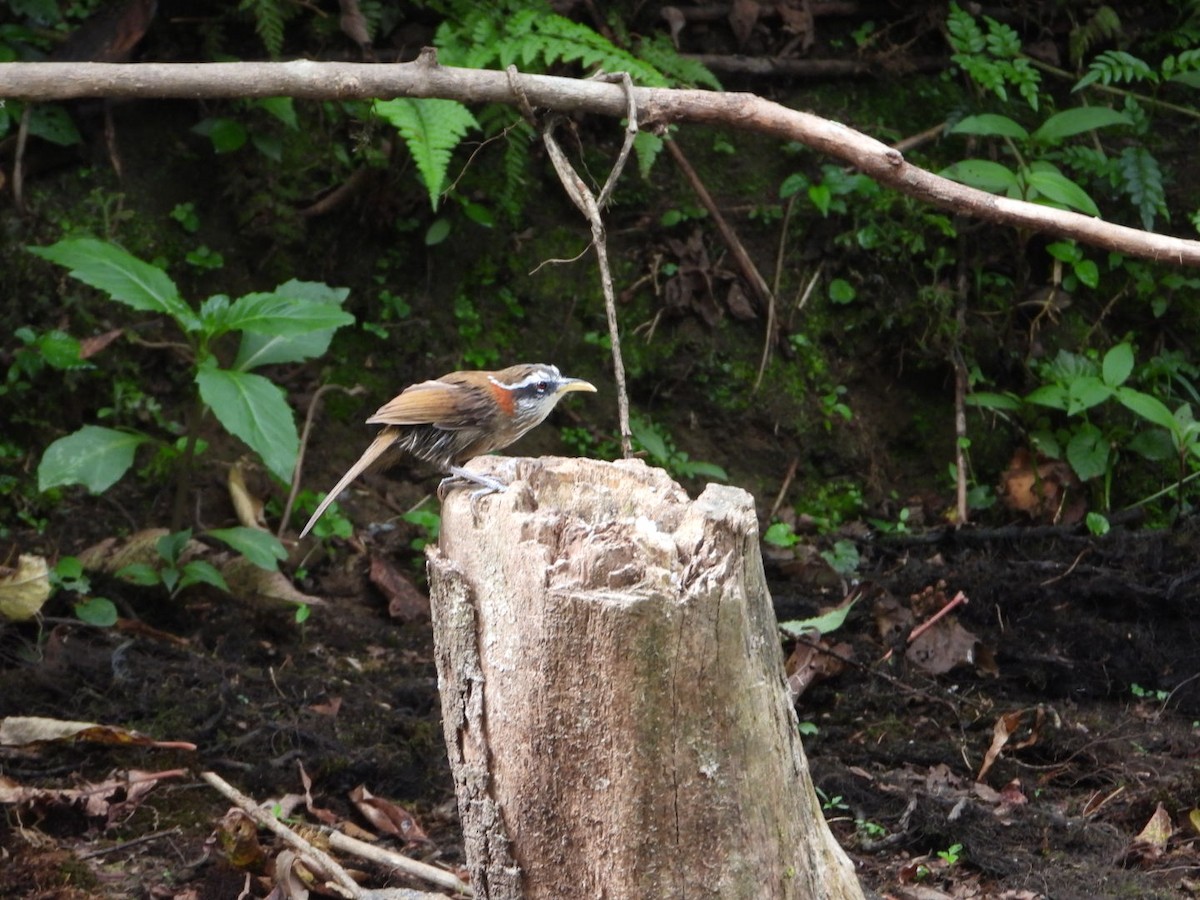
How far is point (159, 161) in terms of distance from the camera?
737cm

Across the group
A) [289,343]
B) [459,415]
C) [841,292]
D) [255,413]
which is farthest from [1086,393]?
[255,413]

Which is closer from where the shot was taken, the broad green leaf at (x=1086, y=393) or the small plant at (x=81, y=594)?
the small plant at (x=81, y=594)

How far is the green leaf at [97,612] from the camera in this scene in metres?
5.61

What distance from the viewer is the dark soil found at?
4344 mm

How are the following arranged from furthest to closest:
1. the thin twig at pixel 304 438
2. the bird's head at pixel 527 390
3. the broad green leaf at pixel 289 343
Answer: the thin twig at pixel 304 438
the broad green leaf at pixel 289 343
the bird's head at pixel 527 390

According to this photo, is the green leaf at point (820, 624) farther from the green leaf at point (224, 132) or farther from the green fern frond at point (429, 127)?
the green leaf at point (224, 132)

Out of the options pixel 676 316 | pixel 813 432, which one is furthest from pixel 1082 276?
pixel 676 316

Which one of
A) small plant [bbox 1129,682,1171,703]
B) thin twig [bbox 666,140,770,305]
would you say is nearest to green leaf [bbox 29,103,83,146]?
thin twig [bbox 666,140,770,305]

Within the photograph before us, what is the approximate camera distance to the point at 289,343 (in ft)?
19.4

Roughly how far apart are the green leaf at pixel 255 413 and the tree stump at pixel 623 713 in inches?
86.8

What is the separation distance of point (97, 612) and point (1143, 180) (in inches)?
225

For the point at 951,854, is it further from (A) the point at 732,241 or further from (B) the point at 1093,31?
(B) the point at 1093,31

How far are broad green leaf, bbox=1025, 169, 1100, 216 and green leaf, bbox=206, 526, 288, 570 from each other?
4265 millimetres

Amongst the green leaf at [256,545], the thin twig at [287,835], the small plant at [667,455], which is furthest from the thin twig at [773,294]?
the thin twig at [287,835]
